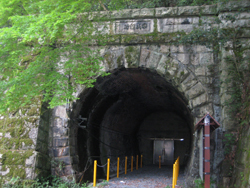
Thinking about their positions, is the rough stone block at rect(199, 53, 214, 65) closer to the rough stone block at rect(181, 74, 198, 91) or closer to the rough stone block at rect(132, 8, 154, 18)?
the rough stone block at rect(181, 74, 198, 91)

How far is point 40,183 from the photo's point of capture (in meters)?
6.71

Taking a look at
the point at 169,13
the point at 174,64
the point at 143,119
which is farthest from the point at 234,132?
the point at 143,119

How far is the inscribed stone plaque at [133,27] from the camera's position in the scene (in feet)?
25.5

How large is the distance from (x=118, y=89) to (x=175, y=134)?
8.54m

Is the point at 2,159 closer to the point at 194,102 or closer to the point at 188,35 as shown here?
the point at 194,102

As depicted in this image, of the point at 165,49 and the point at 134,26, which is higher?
the point at 134,26

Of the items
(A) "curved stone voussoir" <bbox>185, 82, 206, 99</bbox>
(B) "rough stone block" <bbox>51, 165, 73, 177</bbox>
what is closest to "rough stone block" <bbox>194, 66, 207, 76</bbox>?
(A) "curved stone voussoir" <bbox>185, 82, 206, 99</bbox>

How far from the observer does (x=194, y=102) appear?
7012 mm

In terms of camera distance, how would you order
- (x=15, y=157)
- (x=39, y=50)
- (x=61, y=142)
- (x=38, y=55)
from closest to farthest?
1. (x=38, y=55)
2. (x=39, y=50)
3. (x=15, y=157)
4. (x=61, y=142)

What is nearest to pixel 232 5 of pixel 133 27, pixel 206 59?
pixel 206 59

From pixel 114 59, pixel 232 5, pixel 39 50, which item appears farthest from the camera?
pixel 114 59

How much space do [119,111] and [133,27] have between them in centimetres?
470

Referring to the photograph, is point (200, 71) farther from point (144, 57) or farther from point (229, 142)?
point (229, 142)

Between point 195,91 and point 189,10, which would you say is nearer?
point 195,91
